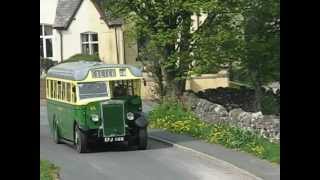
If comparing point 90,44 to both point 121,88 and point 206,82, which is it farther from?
point 206,82

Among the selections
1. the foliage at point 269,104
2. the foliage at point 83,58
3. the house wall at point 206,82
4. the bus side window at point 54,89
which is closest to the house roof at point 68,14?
the foliage at point 83,58

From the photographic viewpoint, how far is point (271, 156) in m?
9.71

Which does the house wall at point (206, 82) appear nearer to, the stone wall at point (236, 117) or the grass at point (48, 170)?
the stone wall at point (236, 117)

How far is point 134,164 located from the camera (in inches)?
377

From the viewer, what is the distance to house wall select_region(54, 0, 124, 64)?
11.7 m

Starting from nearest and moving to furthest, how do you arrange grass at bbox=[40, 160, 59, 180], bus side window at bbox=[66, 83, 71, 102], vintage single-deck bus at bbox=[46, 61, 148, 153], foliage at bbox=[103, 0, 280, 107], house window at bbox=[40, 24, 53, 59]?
1. grass at bbox=[40, 160, 59, 180]
2. house window at bbox=[40, 24, 53, 59]
3. vintage single-deck bus at bbox=[46, 61, 148, 153]
4. bus side window at bbox=[66, 83, 71, 102]
5. foliage at bbox=[103, 0, 280, 107]

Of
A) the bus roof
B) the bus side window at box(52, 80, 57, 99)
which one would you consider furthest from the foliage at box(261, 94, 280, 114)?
the bus side window at box(52, 80, 57, 99)

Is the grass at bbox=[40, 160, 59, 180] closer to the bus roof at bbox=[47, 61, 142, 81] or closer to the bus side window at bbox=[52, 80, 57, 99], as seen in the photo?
the bus roof at bbox=[47, 61, 142, 81]

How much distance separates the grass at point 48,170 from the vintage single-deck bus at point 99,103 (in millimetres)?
1886

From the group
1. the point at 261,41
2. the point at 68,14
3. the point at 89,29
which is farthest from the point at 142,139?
the point at 261,41

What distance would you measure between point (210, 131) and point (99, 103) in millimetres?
2177

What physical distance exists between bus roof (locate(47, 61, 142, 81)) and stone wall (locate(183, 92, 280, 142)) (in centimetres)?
224
